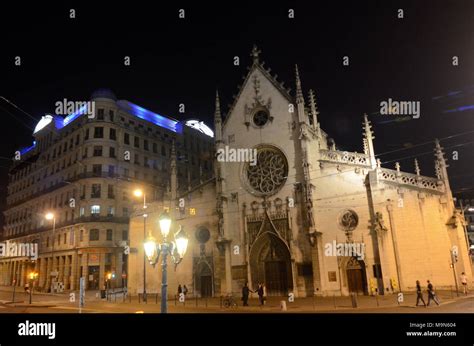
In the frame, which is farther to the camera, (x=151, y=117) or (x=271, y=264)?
(x=151, y=117)

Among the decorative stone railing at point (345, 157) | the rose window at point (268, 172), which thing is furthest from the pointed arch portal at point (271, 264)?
the decorative stone railing at point (345, 157)

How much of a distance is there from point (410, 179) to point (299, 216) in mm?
9257

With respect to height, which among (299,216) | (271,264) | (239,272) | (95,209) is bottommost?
(239,272)

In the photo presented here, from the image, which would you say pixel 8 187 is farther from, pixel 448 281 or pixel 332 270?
pixel 448 281

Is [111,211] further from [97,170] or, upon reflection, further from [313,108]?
[313,108]

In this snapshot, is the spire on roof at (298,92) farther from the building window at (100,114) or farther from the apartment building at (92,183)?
the building window at (100,114)

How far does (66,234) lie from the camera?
53625 mm

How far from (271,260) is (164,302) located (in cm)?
2116

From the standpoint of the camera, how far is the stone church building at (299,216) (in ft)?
89.8

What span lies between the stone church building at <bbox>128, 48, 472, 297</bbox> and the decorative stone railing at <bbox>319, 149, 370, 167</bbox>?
0.28 feet

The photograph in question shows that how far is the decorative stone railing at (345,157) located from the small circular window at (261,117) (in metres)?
6.29

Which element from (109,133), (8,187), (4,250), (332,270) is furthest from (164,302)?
(8,187)

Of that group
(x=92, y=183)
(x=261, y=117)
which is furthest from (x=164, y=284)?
(x=92, y=183)

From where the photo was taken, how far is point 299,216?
99.9 feet
